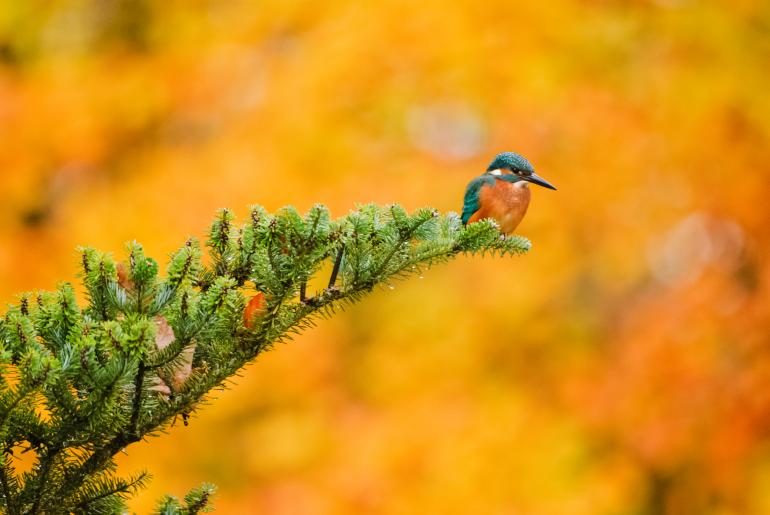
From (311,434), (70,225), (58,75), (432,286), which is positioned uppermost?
(58,75)

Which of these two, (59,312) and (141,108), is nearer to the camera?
(59,312)

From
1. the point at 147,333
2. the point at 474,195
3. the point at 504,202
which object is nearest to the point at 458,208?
the point at 474,195

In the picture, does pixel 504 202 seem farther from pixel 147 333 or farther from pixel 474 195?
pixel 147 333

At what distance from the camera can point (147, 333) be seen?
129 cm

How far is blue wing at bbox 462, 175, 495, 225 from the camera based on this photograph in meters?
2.93

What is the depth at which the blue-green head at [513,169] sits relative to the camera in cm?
290

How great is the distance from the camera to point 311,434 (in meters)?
4.89

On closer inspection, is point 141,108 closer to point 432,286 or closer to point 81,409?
point 432,286

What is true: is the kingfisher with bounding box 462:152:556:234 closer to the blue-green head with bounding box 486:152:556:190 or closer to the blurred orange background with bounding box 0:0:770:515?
the blue-green head with bounding box 486:152:556:190

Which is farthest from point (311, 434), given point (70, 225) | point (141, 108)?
point (141, 108)

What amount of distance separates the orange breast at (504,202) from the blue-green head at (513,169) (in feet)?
0.08

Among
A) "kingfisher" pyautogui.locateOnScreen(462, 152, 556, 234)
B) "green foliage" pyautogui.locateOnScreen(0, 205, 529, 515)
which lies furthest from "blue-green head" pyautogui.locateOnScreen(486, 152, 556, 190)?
"green foliage" pyautogui.locateOnScreen(0, 205, 529, 515)

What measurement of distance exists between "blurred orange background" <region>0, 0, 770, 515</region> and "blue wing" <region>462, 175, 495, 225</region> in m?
1.83

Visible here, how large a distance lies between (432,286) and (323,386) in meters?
0.88
